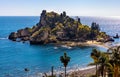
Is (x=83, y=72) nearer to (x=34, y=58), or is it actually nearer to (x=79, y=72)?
(x=79, y=72)

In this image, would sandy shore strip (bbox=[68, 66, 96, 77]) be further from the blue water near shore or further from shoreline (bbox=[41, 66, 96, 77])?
the blue water near shore

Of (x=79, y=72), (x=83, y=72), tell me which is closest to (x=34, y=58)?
(x=79, y=72)

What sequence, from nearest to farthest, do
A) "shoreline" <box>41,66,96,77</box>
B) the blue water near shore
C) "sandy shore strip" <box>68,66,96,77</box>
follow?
"sandy shore strip" <box>68,66,96,77</box> < "shoreline" <box>41,66,96,77</box> < the blue water near shore

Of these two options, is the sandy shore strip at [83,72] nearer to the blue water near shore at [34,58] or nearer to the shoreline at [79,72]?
the shoreline at [79,72]

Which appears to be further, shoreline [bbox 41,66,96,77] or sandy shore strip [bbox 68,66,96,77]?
shoreline [bbox 41,66,96,77]

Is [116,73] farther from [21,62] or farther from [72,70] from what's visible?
[21,62]

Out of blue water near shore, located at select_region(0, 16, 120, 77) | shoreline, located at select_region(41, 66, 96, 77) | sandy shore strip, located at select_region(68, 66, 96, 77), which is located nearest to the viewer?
sandy shore strip, located at select_region(68, 66, 96, 77)

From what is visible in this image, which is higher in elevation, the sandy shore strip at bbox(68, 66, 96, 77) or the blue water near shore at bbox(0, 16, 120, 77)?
the sandy shore strip at bbox(68, 66, 96, 77)

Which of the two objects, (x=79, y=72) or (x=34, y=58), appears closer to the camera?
(x=79, y=72)

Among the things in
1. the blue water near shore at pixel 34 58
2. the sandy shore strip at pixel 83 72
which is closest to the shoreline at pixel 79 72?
the sandy shore strip at pixel 83 72

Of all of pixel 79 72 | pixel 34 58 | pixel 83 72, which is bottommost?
pixel 34 58

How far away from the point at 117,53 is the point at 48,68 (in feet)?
205

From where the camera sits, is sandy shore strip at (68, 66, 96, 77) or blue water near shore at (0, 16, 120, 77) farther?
blue water near shore at (0, 16, 120, 77)

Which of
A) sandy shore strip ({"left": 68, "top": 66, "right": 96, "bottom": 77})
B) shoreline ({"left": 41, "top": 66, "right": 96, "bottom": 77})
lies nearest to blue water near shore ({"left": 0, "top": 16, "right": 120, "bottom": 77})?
shoreline ({"left": 41, "top": 66, "right": 96, "bottom": 77})
